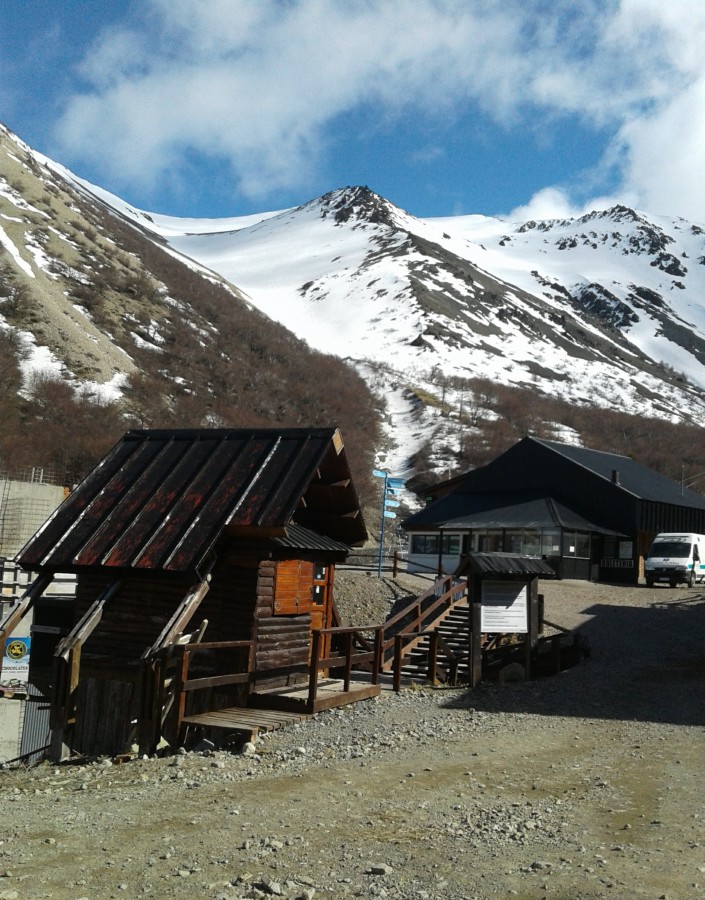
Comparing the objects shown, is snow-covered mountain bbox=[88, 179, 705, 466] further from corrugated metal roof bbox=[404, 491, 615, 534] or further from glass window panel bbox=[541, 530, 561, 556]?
glass window panel bbox=[541, 530, 561, 556]

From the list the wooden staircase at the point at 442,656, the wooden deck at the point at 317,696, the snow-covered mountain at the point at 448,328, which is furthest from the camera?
the snow-covered mountain at the point at 448,328

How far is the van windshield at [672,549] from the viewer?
35.7 meters

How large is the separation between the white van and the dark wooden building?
383cm

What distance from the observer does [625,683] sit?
1680cm

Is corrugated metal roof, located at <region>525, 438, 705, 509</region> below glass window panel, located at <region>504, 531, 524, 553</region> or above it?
above

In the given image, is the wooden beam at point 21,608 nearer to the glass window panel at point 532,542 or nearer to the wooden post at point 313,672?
the wooden post at point 313,672

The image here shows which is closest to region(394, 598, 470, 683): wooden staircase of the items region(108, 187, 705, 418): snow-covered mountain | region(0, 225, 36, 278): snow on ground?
region(0, 225, 36, 278): snow on ground

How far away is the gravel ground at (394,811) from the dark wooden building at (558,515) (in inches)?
981

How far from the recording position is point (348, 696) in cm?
1412

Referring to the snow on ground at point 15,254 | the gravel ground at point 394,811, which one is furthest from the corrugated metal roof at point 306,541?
the snow on ground at point 15,254

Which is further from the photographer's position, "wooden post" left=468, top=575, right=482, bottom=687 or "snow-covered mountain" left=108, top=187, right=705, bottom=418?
"snow-covered mountain" left=108, top=187, right=705, bottom=418

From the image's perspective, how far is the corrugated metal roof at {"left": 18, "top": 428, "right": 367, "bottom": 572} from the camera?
13414mm

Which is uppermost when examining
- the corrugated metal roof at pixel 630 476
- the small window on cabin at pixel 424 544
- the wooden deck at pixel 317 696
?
the corrugated metal roof at pixel 630 476

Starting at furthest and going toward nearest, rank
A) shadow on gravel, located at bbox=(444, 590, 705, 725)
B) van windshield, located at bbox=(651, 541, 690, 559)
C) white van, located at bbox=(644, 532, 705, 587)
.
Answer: van windshield, located at bbox=(651, 541, 690, 559) < white van, located at bbox=(644, 532, 705, 587) < shadow on gravel, located at bbox=(444, 590, 705, 725)
